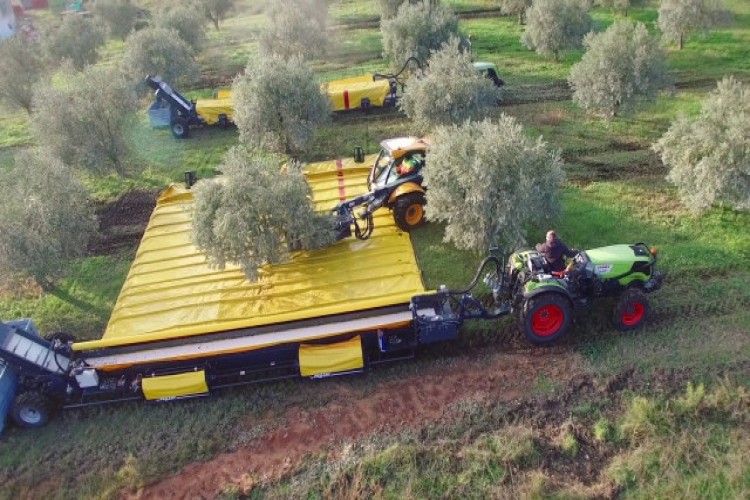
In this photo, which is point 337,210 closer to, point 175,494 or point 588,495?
point 175,494

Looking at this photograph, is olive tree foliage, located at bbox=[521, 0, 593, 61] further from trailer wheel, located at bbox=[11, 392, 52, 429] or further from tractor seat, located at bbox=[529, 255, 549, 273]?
trailer wheel, located at bbox=[11, 392, 52, 429]

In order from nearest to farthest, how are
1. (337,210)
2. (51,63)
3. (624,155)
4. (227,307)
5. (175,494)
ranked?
(175,494) → (227,307) → (337,210) → (624,155) → (51,63)

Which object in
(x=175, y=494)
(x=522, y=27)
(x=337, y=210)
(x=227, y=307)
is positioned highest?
(x=522, y=27)

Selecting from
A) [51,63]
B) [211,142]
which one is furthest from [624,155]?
[51,63]

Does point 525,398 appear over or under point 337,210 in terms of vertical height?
under

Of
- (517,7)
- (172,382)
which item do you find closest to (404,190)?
(172,382)

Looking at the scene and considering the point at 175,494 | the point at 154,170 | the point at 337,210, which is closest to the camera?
the point at 175,494

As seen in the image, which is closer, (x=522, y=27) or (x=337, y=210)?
(x=337, y=210)
